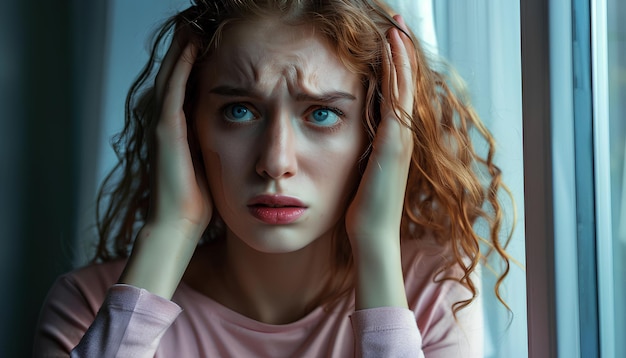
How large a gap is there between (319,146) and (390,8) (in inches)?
9.4

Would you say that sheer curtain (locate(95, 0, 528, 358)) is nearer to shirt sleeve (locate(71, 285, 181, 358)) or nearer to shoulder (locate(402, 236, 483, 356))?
shoulder (locate(402, 236, 483, 356))

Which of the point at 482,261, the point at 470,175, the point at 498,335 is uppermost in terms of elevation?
the point at 470,175

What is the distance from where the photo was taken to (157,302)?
1.02 meters

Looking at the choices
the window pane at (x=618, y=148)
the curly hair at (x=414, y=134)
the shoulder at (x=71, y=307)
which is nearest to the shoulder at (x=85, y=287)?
the shoulder at (x=71, y=307)

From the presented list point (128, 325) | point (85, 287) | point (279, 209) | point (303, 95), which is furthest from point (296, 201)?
point (85, 287)

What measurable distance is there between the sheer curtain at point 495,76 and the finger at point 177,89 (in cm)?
30

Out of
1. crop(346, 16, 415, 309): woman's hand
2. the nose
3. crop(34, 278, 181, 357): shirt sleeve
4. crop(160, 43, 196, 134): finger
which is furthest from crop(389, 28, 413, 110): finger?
crop(34, 278, 181, 357): shirt sleeve

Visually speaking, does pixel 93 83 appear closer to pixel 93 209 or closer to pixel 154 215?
pixel 93 209

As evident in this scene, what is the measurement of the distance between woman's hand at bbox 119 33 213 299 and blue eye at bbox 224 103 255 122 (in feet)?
0.23

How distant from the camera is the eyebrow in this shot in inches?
39.5

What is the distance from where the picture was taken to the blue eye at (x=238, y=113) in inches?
40.4

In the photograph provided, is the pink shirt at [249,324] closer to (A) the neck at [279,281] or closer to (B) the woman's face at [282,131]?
(A) the neck at [279,281]

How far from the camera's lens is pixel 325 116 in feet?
3.35

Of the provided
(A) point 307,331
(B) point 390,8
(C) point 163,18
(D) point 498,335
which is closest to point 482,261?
(D) point 498,335
